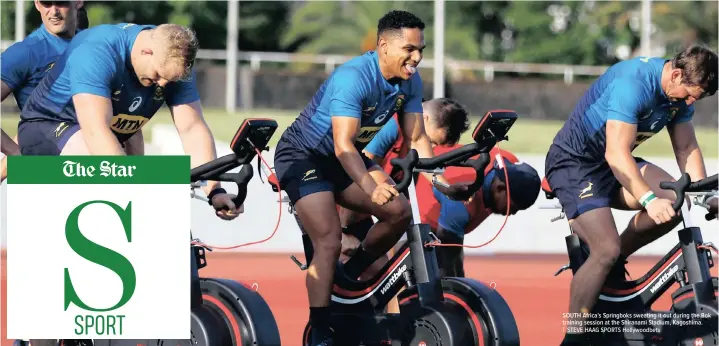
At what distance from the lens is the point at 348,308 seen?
7.03m

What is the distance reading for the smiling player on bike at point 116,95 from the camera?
5.86m

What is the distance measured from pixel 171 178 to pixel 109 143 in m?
0.29

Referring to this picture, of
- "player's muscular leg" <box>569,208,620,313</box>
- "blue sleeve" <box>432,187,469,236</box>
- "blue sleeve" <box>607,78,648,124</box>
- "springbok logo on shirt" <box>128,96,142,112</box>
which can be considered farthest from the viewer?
"blue sleeve" <box>432,187,469,236</box>

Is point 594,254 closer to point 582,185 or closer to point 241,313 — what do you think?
point 582,185

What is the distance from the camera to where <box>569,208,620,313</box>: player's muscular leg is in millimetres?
6980

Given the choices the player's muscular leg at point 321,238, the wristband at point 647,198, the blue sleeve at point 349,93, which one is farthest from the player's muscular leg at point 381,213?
the wristband at point 647,198

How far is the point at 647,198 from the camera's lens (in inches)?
259

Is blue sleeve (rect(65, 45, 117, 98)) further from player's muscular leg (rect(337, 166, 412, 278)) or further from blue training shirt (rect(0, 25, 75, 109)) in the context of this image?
blue training shirt (rect(0, 25, 75, 109))

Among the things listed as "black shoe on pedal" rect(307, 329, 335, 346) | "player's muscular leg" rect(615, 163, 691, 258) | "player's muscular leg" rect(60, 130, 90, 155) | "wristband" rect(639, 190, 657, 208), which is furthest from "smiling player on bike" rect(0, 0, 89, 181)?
"wristband" rect(639, 190, 657, 208)

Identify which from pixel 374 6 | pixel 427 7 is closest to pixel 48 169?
pixel 427 7

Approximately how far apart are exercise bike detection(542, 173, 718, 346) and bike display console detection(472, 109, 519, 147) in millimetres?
792

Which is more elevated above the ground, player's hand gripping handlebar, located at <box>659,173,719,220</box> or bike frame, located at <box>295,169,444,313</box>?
player's hand gripping handlebar, located at <box>659,173,719,220</box>

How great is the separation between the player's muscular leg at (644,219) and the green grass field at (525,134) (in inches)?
544

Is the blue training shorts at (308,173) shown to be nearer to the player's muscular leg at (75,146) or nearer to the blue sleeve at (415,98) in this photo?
the blue sleeve at (415,98)
